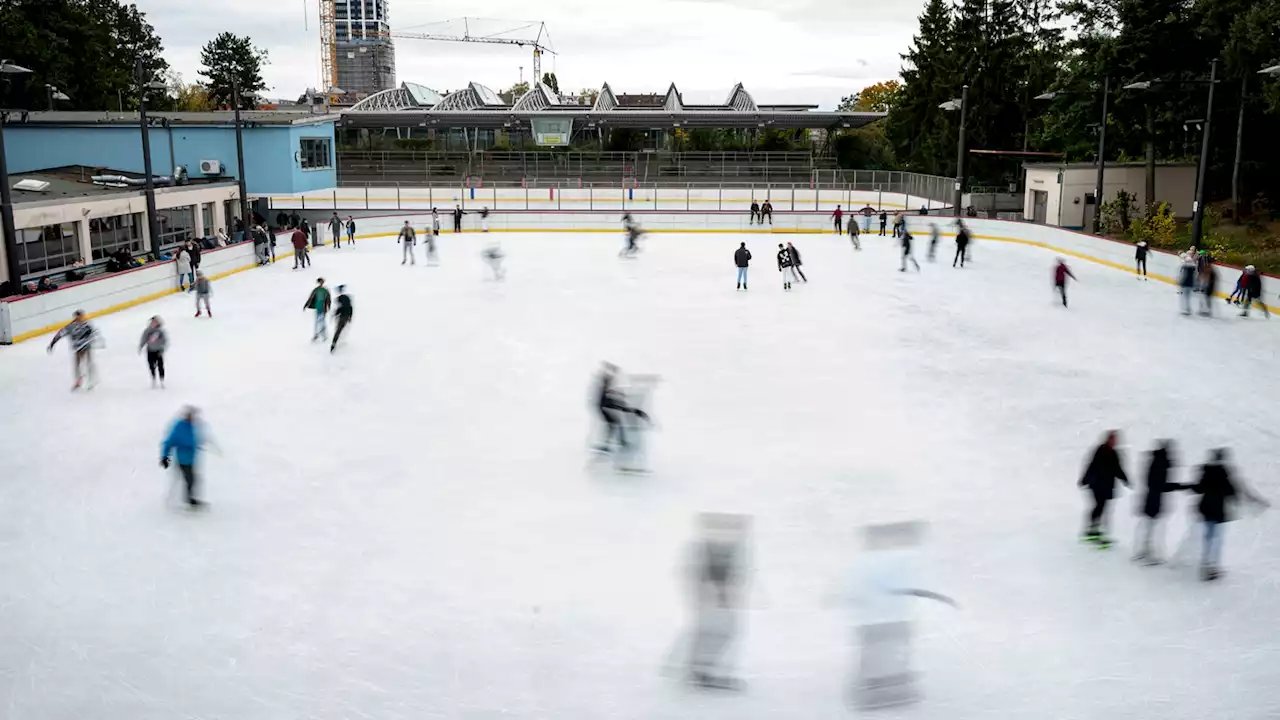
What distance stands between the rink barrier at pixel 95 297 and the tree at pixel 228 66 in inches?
3036

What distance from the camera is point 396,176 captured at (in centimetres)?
5400

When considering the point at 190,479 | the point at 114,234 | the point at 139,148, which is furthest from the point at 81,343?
the point at 139,148

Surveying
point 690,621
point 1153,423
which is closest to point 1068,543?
point 690,621

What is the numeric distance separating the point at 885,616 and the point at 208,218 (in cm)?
3402

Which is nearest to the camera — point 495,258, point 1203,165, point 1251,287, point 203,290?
point 203,290

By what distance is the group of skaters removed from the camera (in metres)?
7.83

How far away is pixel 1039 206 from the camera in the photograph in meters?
41.8

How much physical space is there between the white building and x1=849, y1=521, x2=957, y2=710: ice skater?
1445 inches

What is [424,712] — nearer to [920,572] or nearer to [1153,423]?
[920,572]

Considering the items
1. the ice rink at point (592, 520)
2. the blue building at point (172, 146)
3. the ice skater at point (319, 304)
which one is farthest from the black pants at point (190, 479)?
the blue building at point (172, 146)

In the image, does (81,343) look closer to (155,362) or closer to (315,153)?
(155,362)

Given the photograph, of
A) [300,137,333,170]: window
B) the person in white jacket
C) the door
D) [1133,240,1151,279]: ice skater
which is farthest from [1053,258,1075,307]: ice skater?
[300,137,333,170]: window

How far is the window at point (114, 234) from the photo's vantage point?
27859 millimetres

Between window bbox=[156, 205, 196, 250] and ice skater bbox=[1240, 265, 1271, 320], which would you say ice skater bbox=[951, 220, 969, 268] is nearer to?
ice skater bbox=[1240, 265, 1271, 320]
